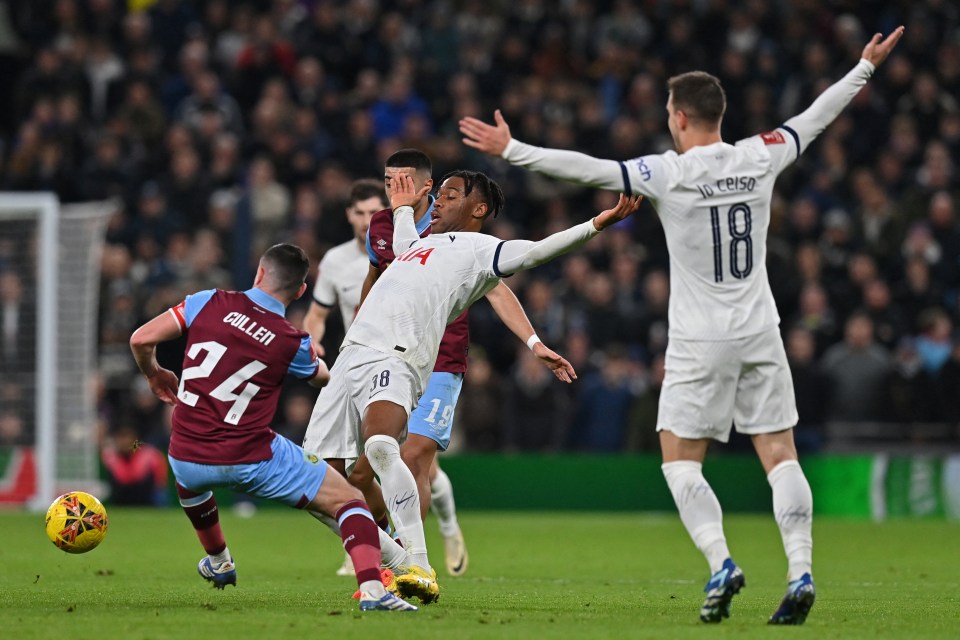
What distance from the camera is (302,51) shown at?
23750mm

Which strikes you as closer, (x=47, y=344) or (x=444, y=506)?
(x=444, y=506)

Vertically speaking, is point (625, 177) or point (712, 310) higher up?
point (625, 177)

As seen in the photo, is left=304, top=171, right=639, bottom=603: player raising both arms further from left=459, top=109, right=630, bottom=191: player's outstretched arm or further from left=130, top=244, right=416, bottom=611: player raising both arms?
left=459, top=109, right=630, bottom=191: player's outstretched arm

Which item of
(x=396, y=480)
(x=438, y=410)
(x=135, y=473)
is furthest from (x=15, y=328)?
(x=396, y=480)

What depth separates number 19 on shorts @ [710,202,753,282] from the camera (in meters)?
7.67

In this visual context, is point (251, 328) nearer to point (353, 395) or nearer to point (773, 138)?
point (353, 395)

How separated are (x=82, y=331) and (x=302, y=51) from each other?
6.41 metres

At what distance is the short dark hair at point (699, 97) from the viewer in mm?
7656

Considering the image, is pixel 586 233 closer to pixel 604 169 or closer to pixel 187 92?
pixel 604 169

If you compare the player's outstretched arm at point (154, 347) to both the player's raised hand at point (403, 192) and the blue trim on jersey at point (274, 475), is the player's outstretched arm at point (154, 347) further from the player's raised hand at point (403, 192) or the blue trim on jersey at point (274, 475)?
the player's raised hand at point (403, 192)

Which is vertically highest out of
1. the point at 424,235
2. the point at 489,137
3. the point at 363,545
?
the point at 489,137

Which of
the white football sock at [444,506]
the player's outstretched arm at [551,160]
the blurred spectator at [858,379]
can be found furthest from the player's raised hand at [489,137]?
the blurred spectator at [858,379]

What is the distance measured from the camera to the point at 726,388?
24.9 ft

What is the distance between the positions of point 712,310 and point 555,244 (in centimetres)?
100
